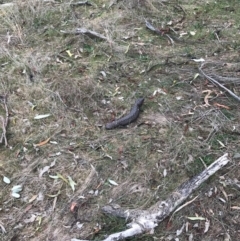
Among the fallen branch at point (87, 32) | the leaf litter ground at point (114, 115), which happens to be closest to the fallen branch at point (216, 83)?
the leaf litter ground at point (114, 115)

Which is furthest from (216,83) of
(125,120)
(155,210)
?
(155,210)

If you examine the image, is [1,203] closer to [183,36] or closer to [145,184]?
[145,184]

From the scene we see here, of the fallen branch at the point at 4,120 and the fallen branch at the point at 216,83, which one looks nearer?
the fallen branch at the point at 4,120

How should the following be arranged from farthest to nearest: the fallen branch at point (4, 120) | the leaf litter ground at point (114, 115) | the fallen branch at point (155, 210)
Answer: the fallen branch at point (4, 120) < the leaf litter ground at point (114, 115) < the fallen branch at point (155, 210)

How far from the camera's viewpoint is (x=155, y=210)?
8.25ft

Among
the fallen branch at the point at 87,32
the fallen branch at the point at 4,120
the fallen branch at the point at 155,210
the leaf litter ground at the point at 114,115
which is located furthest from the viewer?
the fallen branch at the point at 87,32

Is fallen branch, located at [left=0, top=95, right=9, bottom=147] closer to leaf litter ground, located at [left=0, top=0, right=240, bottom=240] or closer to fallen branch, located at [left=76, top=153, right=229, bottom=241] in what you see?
leaf litter ground, located at [left=0, top=0, right=240, bottom=240]

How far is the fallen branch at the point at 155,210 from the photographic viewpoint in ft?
7.88

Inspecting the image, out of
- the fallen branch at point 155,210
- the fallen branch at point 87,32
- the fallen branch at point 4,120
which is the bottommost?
the fallen branch at point 4,120

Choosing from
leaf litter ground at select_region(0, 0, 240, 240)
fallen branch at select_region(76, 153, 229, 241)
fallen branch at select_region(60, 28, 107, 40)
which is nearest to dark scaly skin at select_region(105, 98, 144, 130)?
leaf litter ground at select_region(0, 0, 240, 240)

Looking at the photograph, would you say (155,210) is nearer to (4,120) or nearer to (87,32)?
(4,120)

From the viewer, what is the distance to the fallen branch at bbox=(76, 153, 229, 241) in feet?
7.88

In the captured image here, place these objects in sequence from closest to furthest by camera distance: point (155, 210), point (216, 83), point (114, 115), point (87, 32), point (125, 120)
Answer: point (155, 210) < point (125, 120) < point (114, 115) < point (216, 83) < point (87, 32)

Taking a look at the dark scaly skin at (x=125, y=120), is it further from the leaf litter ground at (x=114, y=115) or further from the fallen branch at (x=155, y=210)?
the fallen branch at (x=155, y=210)
